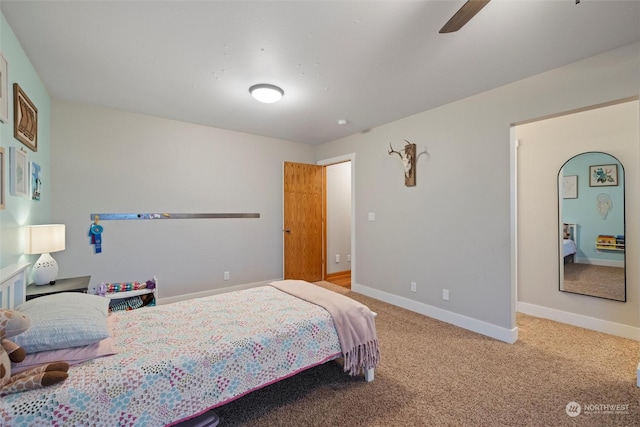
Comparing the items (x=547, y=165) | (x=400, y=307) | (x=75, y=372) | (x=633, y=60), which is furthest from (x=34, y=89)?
(x=547, y=165)

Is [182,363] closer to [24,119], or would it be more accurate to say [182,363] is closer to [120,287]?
[120,287]

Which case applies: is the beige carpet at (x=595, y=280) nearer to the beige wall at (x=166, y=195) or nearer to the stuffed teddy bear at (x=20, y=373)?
the beige wall at (x=166, y=195)

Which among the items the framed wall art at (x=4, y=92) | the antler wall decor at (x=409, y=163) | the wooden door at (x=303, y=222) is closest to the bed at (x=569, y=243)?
the antler wall decor at (x=409, y=163)

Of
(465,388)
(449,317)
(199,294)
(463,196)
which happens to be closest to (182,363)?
(465,388)

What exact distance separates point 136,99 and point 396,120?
3004mm

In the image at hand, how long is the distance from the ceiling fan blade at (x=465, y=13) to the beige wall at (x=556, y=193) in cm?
255

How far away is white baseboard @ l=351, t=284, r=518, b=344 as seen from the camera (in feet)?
8.71

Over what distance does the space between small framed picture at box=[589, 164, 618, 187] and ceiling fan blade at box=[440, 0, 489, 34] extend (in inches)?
103

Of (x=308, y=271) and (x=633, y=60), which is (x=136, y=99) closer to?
(x=308, y=271)

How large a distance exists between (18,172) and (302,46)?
2.21m

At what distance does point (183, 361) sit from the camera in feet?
4.52

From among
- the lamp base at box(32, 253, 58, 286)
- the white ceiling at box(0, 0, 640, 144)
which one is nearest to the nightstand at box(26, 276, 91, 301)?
the lamp base at box(32, 253, 58, 286)

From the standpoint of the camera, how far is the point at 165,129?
3.57m

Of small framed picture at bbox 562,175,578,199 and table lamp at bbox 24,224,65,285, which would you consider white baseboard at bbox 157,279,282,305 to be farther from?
small framed picture at bbox 562,175,578,199
